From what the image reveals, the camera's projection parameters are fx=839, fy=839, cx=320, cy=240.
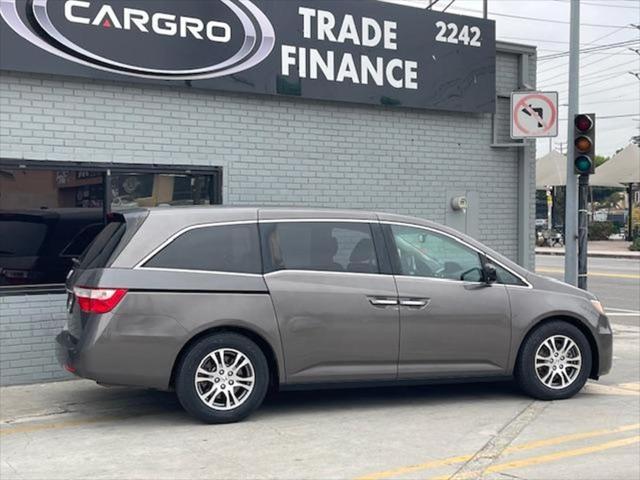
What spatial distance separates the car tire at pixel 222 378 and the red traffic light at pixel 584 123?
6.24 m

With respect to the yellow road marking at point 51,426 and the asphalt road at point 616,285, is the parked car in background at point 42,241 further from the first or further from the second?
the asphalt road at point 616,285

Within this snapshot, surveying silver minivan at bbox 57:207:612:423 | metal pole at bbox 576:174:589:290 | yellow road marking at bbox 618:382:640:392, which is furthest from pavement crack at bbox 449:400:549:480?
metal pole at bbox 576:174:589:290

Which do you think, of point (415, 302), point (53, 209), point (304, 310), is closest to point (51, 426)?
point (304, 310)

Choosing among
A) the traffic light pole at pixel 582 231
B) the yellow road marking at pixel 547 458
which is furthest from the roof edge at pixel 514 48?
the yellow road marking at pixel 547 458

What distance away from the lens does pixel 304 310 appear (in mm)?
7105

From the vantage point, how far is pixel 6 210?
8523mm

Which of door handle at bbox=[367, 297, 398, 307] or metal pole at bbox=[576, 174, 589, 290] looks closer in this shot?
door handle at bbox=[367, 297, 398, 307]

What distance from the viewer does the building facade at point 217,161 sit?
8.65m

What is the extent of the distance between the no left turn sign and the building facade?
60 centimetres

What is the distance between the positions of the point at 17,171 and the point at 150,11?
2246 millimetres

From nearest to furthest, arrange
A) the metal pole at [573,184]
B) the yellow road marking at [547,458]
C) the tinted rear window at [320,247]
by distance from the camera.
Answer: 1. the yellow road marking at [547,458]
2. the tinted rear window at [320,247]
3. the metal pole at [573,184]

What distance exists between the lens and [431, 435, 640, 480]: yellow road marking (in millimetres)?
5641

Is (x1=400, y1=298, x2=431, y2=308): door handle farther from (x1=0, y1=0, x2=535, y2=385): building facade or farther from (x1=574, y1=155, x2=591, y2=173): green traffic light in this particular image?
(x1=574, y1=155, x2=591, y2=173): green traffic light

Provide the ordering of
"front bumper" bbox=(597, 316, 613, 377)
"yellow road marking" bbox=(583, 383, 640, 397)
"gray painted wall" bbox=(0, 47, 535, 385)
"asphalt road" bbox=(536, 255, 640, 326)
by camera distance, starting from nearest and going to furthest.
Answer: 1. "front bumper" bbox=(597, 316, 613, 377)
2. "yellow road marking" bbox=(583, 383, 640, 397)
3. "gray painted wall" bbox=(0, 47, 535, 385)
4. "asphalt road" bbox=(536, 255, 640, 326)
